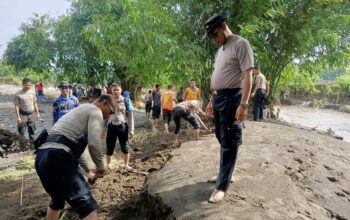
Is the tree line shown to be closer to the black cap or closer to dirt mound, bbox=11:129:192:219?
dirt mound, bbox=11:129:192:219

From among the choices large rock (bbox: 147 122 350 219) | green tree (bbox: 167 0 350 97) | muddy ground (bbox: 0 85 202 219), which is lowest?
muddy ground (bbox: 0 85 202 219)

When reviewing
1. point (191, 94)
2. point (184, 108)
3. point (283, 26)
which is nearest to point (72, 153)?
point (184, 108)

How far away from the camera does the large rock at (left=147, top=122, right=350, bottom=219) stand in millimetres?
3508

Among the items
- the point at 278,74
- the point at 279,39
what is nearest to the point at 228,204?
the point at 279,39

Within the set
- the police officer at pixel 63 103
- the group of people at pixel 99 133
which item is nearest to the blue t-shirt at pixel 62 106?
→ the police officer at pixel 63 103

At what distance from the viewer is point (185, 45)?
932cm

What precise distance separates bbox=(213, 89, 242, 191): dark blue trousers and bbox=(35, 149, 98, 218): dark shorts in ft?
4.37

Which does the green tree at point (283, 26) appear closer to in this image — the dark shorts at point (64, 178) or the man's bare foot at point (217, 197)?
the man's bare foot at point (217, 197)

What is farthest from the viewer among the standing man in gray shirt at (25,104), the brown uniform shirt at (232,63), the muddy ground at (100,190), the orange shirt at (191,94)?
the orange shirt at (191,94)

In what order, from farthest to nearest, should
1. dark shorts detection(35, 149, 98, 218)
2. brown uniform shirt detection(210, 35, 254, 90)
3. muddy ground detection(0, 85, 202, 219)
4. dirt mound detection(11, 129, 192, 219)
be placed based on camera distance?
muddy ground detection(0, 85, 202, 219) → dirt mound detection(11, 129, 192, 219) → brown uniform shirt detection(210, 35, 254, 90) → dark shorts detection(35, 149, 98, 218)

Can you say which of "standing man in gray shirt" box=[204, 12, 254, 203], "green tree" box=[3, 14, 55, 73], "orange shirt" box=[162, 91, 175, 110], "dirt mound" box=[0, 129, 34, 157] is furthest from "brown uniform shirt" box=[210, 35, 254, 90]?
"green tree" box=[3, 14, 55, 73]

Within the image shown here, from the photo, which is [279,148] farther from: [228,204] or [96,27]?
[96,27]

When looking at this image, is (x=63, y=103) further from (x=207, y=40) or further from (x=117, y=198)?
(x=207, y=40)

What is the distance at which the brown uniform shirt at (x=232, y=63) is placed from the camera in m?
3.36
